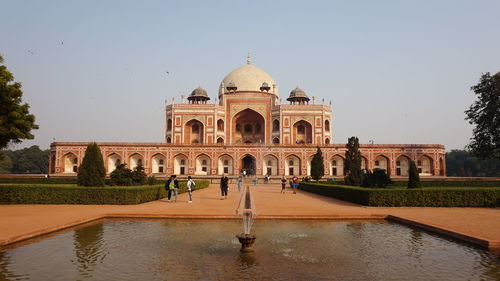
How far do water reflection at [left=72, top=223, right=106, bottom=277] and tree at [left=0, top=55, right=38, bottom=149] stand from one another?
11.1 meters

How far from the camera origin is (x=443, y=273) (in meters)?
4.96

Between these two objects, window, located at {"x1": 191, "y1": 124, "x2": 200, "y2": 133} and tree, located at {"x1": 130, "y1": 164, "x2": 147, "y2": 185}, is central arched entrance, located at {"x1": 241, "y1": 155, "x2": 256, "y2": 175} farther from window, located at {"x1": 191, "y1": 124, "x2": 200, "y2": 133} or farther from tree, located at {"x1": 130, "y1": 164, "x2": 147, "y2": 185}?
tree, located at {"x1": 130, "y1": 164, "x2": 147, "y2": 185}

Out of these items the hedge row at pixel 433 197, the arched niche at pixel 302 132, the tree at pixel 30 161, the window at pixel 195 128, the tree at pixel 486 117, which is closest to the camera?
the hedge row at pixel 433 197

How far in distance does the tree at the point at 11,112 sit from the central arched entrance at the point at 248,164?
27.8m

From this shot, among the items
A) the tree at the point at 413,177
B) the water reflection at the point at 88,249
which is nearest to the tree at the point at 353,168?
the tree at the point at 413,177

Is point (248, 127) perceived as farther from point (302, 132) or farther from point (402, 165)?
point (402, 165)

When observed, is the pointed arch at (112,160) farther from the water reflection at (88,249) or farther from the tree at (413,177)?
the water reflection at (88,249)

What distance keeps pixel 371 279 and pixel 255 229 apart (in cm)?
377

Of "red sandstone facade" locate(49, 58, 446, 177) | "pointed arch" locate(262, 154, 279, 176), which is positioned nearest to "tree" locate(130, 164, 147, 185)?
"red sandstone facade" locate(49, 58, 446, 177)

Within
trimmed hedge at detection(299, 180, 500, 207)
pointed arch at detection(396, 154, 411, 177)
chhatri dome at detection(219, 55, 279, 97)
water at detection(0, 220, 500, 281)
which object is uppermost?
chhatri dome at detection(219, 55, 279, 97)

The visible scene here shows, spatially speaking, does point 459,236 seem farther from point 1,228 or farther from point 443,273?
point 1,228

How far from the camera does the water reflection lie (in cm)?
512

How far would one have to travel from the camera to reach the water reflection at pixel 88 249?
5.12 meters

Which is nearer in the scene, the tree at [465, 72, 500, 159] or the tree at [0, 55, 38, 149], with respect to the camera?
the tree at [0, 55, 38, 149]
